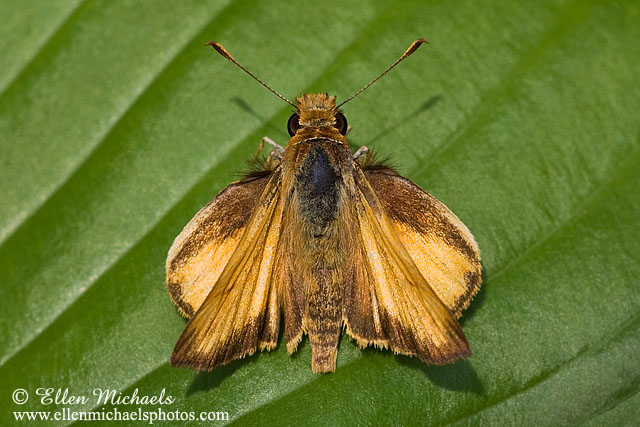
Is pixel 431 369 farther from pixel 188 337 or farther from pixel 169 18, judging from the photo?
pixel 169 18

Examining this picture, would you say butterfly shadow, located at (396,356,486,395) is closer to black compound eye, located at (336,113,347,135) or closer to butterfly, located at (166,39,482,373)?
butterfly, located at (166,39,482,373)

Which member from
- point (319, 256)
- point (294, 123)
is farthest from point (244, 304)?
point (294, 123)

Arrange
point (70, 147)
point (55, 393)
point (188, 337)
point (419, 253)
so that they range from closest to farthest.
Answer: point (188, 337)
point (419, 253)
point (55, 393)
point (70, 147)

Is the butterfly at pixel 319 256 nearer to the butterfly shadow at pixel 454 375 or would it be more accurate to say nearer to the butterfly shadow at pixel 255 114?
the butterfly shadow at pixel 454 375

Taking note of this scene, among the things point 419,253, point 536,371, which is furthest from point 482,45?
point 536,371

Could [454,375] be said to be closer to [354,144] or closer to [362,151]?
[362,151]

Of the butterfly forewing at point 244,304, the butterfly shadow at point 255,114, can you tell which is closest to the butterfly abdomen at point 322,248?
the butterfly forewing at point 244,304
